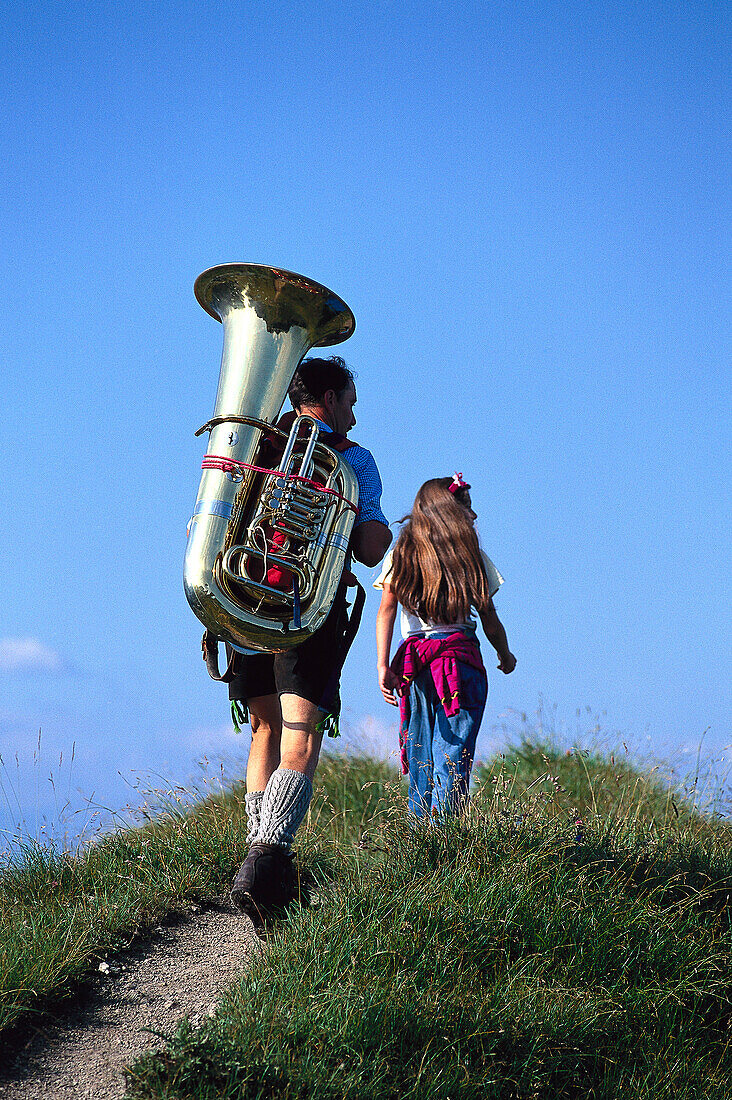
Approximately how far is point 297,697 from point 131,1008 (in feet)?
4.30

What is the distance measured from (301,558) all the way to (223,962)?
170 centimetres

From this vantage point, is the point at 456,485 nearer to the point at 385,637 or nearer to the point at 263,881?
the point at 385,637

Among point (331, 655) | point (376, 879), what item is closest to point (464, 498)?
point (331, 655)

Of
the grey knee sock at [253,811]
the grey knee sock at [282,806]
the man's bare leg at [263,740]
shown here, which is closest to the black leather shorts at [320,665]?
the man's bare leg at [263,740]

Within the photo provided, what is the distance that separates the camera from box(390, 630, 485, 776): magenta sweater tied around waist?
513cm

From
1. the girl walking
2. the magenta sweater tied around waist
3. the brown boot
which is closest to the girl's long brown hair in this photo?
the girl walking

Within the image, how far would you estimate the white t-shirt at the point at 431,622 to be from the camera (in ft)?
17.3

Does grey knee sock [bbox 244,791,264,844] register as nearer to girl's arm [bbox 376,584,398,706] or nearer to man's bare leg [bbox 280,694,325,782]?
man's bare leg [bbox 280,694,325,782]

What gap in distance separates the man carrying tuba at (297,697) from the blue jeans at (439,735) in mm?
1154

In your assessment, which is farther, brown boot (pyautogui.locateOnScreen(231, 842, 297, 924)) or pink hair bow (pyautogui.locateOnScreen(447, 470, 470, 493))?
pink hair bow (pyautogui.locateOnScreen(447, 470, 470, 493))

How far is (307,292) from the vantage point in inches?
159

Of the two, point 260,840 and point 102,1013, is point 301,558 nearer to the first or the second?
point 260,840

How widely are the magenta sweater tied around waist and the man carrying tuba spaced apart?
3.67ft

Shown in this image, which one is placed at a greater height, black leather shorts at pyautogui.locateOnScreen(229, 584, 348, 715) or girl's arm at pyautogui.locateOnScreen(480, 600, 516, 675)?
girl's arm at pyautogui.locateOnScreen(480, 600, 516, 675)
